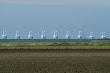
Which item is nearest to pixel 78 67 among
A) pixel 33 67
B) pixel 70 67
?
pixel 70 67

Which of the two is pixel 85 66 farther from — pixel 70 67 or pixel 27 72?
pixel 27 72

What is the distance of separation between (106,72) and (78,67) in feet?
14.3

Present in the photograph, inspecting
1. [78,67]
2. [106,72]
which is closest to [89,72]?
[106,72]

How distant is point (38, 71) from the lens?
41.6 meters

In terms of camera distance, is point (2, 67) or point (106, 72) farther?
point (2, 67)

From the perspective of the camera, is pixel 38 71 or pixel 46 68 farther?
pixel 46 68

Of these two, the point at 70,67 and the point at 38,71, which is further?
the point at 70,67

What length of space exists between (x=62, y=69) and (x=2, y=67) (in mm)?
4881

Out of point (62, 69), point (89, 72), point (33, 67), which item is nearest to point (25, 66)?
point (33, 67)

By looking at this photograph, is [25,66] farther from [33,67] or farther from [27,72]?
[27,72]

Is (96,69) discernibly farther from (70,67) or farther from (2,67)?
(2,67)

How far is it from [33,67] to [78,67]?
3.50 meters

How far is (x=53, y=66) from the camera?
46.1 m

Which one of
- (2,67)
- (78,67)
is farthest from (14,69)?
(78,67)
